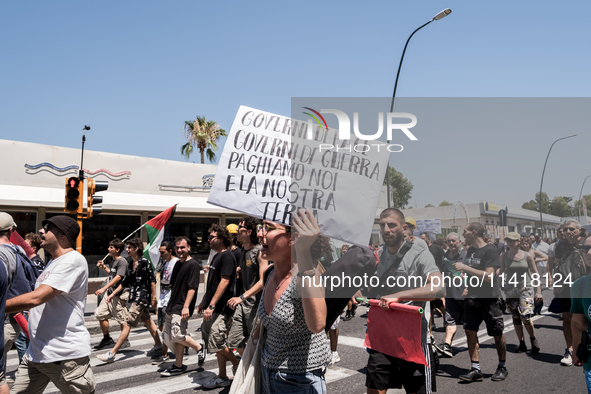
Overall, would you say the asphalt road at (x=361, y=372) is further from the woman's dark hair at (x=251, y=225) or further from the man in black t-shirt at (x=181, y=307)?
the woman's dark hair at (x=251, y=225)

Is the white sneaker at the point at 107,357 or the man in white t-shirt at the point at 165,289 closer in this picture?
the white sneaker at the point at 107,357

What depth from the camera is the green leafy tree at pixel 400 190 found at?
363 cm

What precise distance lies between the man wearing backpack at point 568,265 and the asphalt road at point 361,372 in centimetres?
57

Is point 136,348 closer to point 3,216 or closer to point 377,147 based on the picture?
point 3,216

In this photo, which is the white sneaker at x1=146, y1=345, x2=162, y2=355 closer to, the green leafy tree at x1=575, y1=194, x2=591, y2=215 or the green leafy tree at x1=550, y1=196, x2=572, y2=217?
the green leafy tree at x1=550, y1=196, x2=572, y2=217

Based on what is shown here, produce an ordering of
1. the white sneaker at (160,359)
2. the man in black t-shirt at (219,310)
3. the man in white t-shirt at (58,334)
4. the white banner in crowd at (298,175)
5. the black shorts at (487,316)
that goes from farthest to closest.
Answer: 1. the white sneaker at (160,359)
2. the black shorts at (487,316)
3. the man in black t-shirt at (219,310)
4. the man in white t-shirt at (58,334)
5. the white banner in crowd at (298,175)

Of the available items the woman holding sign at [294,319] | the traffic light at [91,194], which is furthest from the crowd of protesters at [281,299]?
the traffic light at [91,194]

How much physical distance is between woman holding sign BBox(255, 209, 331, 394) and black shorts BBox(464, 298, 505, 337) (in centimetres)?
369

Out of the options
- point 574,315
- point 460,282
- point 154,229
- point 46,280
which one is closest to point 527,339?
point 460,282

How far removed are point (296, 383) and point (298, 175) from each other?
136cm

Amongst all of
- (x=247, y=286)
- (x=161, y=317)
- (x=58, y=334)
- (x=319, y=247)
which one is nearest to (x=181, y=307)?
(x=161, y=317)

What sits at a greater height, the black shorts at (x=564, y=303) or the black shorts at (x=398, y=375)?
the black shorts at (x=564, y=303)

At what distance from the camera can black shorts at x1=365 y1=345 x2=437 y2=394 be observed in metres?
3.67

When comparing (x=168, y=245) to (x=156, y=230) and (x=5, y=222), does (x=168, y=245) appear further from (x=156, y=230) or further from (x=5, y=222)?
(x=5, y=222)
